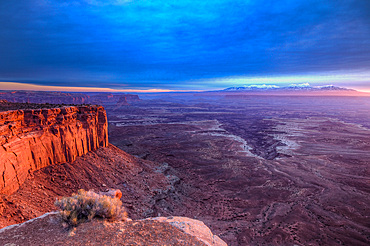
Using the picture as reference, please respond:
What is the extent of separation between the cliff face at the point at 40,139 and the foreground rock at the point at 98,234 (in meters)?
5.68

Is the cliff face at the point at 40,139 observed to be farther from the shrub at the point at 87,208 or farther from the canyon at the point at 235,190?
the shrub at the point at 87,208

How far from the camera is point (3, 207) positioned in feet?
29.2

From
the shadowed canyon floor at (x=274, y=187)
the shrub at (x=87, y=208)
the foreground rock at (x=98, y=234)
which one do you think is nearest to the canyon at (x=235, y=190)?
the shadowed canyon floor at (x=274, y=187)

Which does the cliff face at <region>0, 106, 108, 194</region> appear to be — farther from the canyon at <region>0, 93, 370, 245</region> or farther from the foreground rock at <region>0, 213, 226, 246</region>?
the foreground rock at <region>0, 213, 226, 246</region>

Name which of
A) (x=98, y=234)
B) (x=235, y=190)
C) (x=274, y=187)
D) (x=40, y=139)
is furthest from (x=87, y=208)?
(x=274, y=187)

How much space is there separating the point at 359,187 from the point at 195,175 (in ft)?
54.8

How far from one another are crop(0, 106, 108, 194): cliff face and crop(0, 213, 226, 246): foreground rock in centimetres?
568

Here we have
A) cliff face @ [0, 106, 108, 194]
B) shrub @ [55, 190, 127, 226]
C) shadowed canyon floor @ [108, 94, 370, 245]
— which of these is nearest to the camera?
shrub @ [55, 190, 127, 226]

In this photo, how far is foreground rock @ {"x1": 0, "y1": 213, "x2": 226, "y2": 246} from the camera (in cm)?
520

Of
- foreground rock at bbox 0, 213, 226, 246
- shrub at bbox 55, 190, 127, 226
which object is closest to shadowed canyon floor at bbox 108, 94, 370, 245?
foreground rock at bbox 0, 213, 226, 246

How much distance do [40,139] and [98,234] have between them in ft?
33.7

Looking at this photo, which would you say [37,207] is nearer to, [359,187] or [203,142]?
[359,187]

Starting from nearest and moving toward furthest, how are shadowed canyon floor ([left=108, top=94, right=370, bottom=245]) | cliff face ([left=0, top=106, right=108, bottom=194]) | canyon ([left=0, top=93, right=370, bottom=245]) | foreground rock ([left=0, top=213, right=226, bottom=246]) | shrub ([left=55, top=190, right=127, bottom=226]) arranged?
1. foreground rock ([left=0, top=213, right=226, bottom=246])
2. shrub ([left=55, top=190, right=127, bottom=226])
3. cliff face ([left=0, top=106, right=108, bottom=194])
4. canyon ([left=0, top=93, right=370, bottom=245])
5. shadowed canyon floor ([left=108, top=94, right=370, bottom=245])

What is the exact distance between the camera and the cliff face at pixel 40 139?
1027cm
